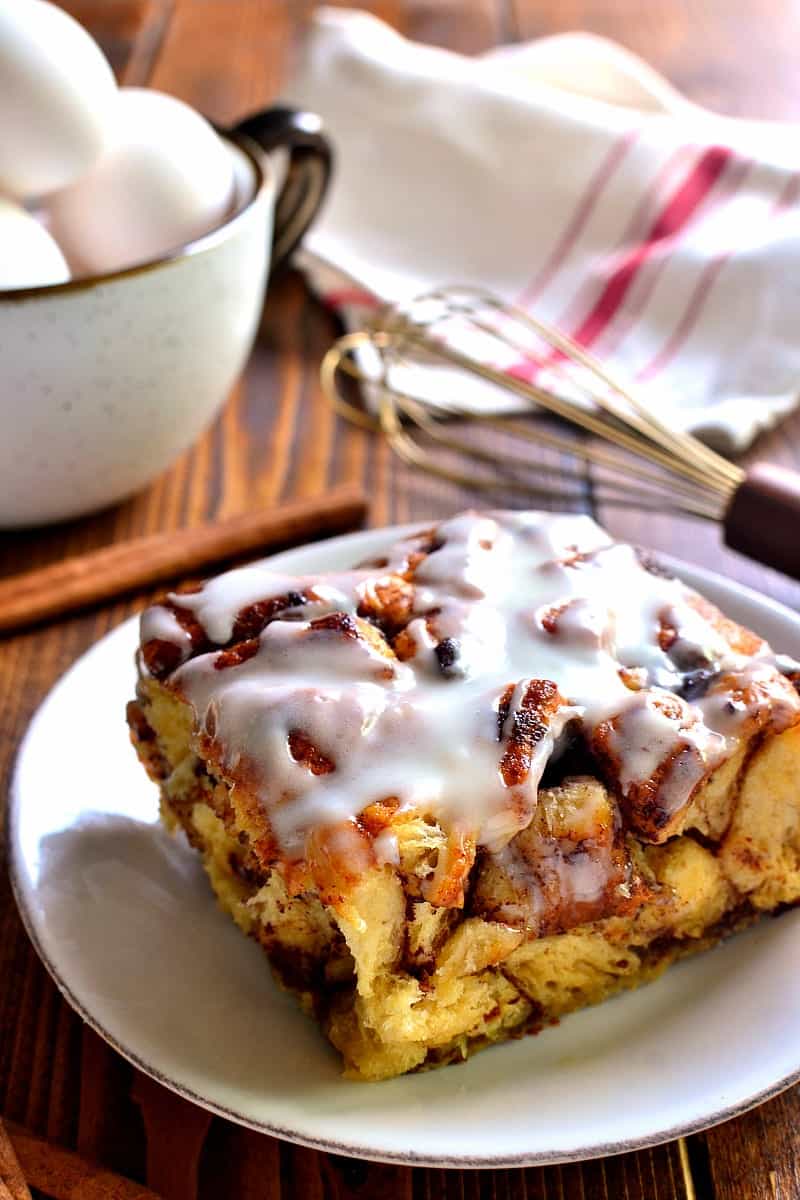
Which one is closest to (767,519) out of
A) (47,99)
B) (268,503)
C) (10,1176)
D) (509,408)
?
(509,408)

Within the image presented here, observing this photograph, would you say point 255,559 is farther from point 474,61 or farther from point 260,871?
point 474,61

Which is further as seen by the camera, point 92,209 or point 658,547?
point 658,547

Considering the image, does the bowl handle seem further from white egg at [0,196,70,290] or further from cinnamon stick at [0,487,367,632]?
cinnamon stick at [0,487,367,632]

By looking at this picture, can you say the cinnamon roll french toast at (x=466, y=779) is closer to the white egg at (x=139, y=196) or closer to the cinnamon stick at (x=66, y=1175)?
the cinnamon stick at (x=66, y=1175)

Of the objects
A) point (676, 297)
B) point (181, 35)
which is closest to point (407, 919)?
point (676, 297)

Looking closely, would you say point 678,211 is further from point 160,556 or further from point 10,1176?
point 10,1176
